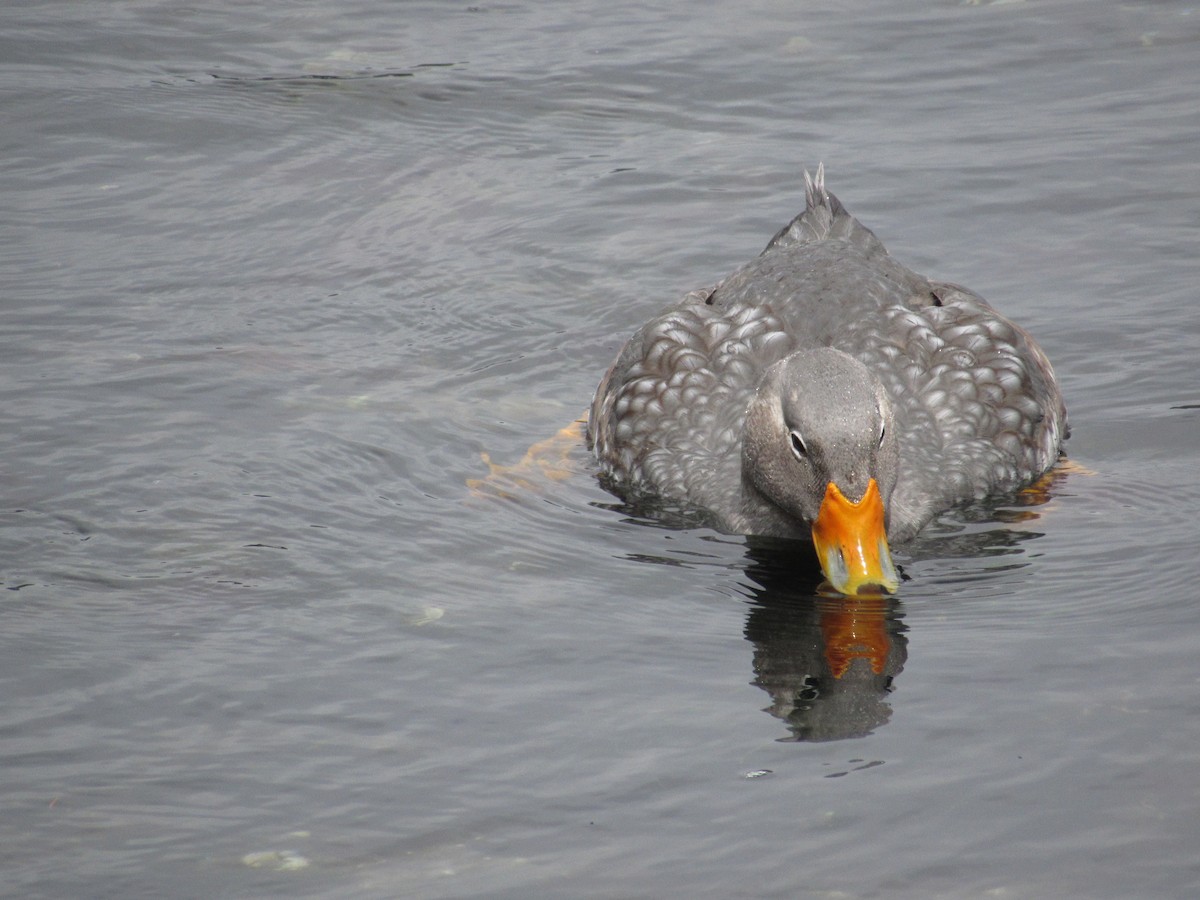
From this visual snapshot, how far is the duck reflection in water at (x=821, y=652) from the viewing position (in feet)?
22.1

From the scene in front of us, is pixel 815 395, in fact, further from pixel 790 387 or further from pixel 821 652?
pixel 821 652

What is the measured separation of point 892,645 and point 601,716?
4.32ft

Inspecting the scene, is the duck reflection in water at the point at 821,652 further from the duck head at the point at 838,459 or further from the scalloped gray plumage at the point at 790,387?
the scalloped gray plumage at the point at 790,387

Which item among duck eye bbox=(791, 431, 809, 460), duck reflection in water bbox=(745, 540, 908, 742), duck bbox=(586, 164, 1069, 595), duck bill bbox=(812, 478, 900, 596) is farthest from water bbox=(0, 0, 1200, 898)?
duck eye bbox=(791, 431, 809, 460)

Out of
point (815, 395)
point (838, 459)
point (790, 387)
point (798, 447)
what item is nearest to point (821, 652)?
point (838, 459)

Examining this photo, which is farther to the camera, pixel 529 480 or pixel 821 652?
pixel 529 480

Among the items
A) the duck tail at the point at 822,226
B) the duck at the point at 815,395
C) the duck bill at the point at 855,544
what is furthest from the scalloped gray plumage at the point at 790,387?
the duck bill at the point at 855,544

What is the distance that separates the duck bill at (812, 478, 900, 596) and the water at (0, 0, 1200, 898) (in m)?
0.13

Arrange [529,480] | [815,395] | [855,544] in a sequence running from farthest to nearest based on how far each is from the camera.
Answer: [529,480] < [815,395] < [855,544]

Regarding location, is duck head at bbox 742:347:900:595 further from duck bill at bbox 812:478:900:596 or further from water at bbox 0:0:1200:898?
water at bbox 0:0:1200:898

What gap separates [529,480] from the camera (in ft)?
29.6

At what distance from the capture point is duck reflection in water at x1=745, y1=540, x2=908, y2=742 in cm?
673

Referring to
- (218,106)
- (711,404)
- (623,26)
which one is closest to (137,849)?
(711,404)

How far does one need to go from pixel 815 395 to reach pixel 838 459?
0.30 m
